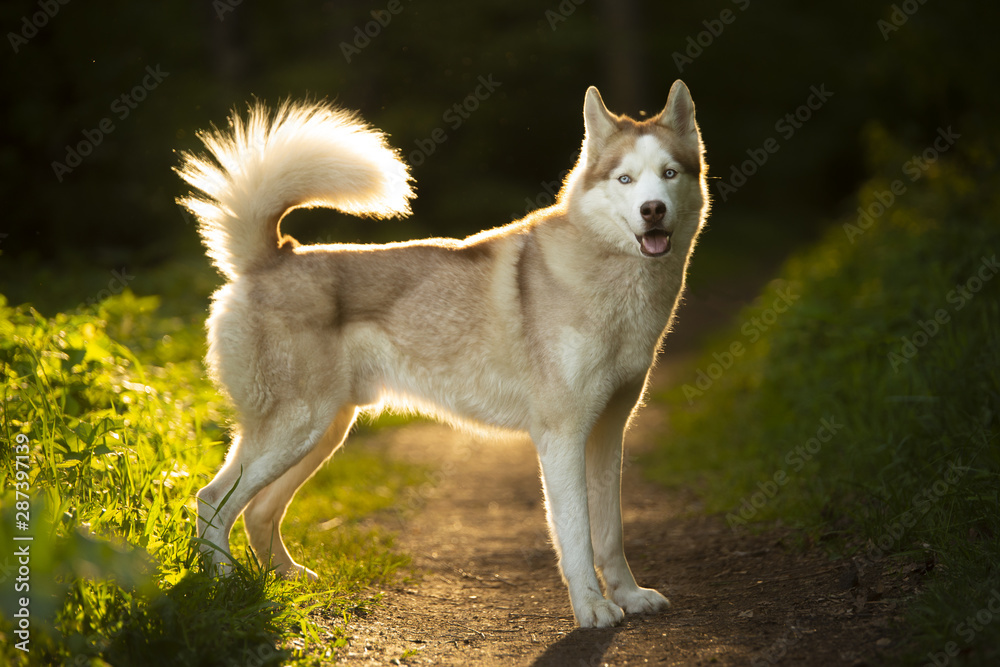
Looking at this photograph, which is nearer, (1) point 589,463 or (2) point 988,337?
(1) point 589,463

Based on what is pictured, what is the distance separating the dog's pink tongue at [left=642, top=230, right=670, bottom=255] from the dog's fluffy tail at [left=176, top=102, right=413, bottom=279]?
111 cm

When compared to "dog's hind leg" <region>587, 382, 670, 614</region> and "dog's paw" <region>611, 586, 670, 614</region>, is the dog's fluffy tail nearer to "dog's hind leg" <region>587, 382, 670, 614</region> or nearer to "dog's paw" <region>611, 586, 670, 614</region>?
"dog's hind leg" <region>587, 382, 670, 614</region>

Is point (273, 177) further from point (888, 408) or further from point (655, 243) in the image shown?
point (888, 408)

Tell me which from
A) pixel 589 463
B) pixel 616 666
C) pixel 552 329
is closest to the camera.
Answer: pixel 616 666

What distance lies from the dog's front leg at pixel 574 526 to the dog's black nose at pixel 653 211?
917 millimetres

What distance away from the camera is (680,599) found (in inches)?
134

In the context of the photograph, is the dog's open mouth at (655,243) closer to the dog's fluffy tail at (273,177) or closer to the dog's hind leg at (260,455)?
the dog's fluffy tail at (273,177)

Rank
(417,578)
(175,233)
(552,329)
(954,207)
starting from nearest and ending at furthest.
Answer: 1. (552,329)
2. (417,578)
3. (954,207)
4. (175,233)

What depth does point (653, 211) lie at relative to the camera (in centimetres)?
308

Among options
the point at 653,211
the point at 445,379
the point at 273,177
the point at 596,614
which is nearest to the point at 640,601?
the point at 596,614

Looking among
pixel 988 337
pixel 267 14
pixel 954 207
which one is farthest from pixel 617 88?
pixel 988 337

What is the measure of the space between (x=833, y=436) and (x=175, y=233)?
6.81 m

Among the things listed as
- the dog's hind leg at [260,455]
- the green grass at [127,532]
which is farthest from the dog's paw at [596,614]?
the dog's hind leg at [260,455]

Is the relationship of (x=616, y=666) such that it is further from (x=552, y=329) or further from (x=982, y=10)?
(x=982, y=10)
